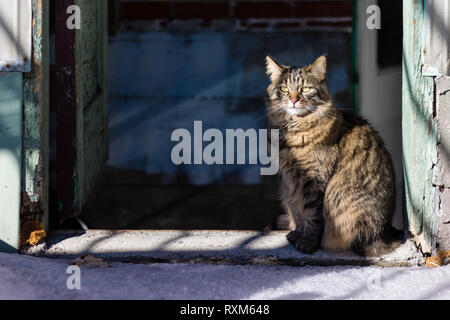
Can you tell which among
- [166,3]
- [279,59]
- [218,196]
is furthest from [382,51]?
[166,3]

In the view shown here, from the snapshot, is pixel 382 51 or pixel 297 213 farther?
pixel 382 51

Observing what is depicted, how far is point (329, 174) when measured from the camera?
318 centimetres

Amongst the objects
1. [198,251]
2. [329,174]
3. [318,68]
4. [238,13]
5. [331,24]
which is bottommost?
[198,251]

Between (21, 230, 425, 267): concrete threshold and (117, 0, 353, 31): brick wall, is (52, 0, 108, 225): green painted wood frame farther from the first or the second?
(117, 0, 353, 31): brick wall

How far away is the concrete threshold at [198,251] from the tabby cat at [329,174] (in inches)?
2.7

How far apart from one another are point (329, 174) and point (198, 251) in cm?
82

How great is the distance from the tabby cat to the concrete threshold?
0.07 meters

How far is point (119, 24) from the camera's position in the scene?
6469 millimetres

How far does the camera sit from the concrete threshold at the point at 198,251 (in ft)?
10.2

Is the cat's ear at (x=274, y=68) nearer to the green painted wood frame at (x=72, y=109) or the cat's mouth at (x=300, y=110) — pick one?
the cat's mouth at (x=300, y=110)

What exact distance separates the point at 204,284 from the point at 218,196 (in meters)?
2.92

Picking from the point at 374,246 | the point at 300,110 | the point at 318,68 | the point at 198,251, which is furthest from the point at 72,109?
the point at 374,246

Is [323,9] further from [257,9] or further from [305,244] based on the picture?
[305,244]

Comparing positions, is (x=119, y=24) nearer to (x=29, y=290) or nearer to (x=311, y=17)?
(x=311, y=17)
